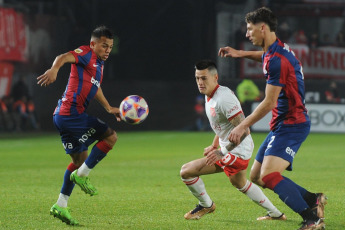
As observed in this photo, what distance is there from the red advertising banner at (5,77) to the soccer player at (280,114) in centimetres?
2055

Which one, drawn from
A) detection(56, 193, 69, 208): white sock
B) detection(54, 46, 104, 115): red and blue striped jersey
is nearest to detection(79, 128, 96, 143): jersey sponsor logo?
detection(54, 46, 104, 115): red and blue striped jersey

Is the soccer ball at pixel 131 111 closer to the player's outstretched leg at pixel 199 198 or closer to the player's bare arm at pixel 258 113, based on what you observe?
the player's outstretched leg at pixel 199 198

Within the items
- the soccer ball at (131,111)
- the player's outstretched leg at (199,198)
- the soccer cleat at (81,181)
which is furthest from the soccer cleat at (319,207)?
the soccer cleat at (81,181)

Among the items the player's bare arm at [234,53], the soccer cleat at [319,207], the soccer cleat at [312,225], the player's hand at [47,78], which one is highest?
the player's bare arm at [234,53]

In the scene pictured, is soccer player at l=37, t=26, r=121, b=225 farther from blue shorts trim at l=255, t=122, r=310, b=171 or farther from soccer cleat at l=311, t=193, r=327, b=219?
soccer cleat at l=311, t=193, r=327, b=219

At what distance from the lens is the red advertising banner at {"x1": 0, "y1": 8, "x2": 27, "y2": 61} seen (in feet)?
86.2

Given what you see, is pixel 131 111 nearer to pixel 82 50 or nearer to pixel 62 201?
pixel 82 50

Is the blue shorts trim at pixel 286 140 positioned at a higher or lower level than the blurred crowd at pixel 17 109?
higher

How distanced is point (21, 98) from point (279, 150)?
70.6 feet

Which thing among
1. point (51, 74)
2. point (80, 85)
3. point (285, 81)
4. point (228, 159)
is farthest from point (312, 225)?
point (80, 85)

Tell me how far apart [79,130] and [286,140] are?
242cm

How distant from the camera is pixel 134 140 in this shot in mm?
23766

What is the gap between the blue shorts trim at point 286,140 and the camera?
7203 mm

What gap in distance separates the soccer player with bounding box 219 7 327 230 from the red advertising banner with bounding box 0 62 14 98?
20.6 metres
